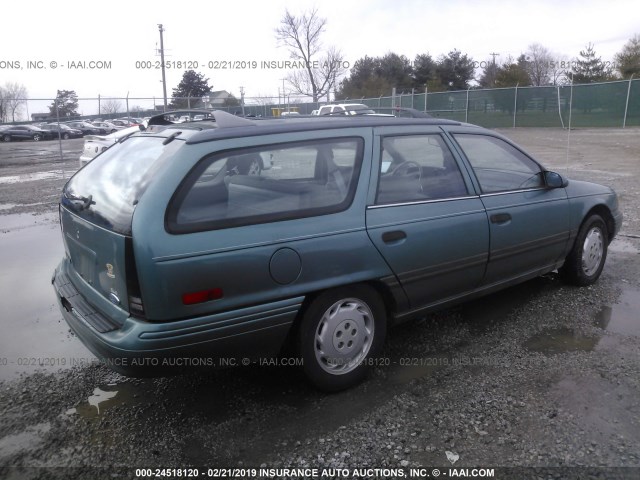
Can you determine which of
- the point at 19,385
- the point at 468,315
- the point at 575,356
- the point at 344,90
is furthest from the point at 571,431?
the point at 344,90

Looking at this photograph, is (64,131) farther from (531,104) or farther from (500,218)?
(500,218)

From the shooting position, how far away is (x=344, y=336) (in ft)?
10.8

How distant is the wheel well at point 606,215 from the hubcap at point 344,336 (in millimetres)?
2650

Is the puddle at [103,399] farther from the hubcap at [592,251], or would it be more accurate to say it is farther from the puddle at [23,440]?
the hubcap at [592,251]

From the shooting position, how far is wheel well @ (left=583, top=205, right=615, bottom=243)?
492 cm

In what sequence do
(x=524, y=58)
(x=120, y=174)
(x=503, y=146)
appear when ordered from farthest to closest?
(x=524, y=58) < (x=503, y=146) < (x=120, y=174)

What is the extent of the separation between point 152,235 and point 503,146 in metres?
2.99

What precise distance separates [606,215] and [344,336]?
3.22 m

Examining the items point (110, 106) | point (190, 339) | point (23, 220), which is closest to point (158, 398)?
point (190, 339)

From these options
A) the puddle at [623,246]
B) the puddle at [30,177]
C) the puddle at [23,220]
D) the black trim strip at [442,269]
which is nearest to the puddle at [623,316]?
the black trim strip at [442,269]

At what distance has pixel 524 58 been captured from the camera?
54969mm

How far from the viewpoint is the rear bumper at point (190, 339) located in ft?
8.83

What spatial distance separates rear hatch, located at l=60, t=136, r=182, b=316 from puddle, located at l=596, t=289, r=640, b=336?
Answer: 3471 mm

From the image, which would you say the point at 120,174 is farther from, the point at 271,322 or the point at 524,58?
the point at 524,58
